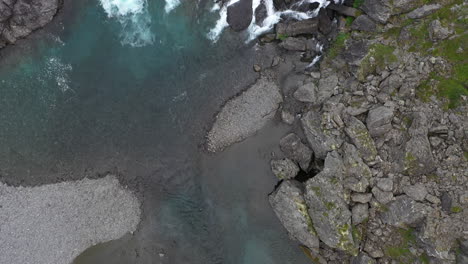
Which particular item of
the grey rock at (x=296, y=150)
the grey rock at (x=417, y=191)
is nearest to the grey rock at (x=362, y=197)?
the grey rock at (x=417, y=191)

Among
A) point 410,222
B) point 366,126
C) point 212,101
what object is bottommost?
point 410,222

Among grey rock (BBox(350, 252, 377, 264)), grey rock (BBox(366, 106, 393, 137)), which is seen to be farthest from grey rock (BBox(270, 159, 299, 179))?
grey rock (BBox(350, 252, 377, 264))

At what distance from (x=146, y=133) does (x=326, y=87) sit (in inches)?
677

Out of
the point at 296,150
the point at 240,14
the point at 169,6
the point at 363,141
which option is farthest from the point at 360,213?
the point at 169,6

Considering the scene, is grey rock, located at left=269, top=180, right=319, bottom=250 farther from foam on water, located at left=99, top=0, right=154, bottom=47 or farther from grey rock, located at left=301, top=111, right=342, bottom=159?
foam on water, located at left=99, top=0, right=154, bottom=47

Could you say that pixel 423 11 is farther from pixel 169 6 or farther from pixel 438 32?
pixel 169 6

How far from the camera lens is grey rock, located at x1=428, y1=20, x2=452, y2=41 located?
27609mm

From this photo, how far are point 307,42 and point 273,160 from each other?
39.2 ft

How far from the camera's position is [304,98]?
31.4 m

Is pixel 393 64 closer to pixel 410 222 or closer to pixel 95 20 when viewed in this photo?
pixel 410 222

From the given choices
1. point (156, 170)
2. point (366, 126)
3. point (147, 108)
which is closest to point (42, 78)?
point (147, 108)

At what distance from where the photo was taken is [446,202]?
1001 inches

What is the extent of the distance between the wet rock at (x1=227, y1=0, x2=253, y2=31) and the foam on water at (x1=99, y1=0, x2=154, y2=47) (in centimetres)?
773

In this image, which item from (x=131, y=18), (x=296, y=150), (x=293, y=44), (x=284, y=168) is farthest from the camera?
(x=293, y=44)
